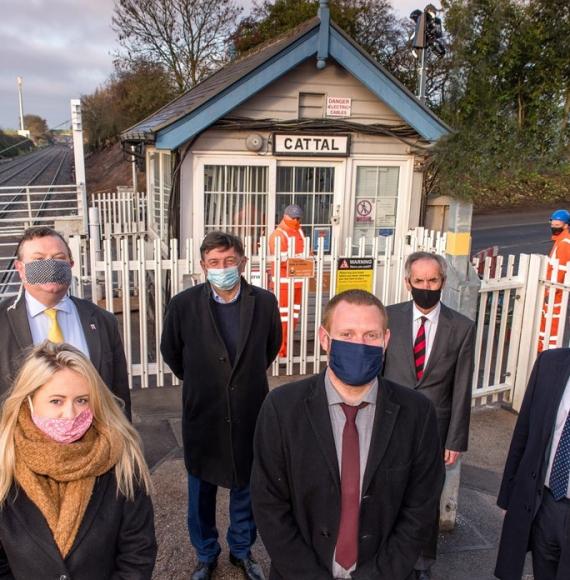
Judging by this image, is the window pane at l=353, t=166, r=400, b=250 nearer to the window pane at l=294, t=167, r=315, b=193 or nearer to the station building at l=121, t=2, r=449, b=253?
the station building at l=121, t=2, r=449, b=253

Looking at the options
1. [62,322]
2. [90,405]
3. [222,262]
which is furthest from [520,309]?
[90,405]

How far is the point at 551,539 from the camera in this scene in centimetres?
272

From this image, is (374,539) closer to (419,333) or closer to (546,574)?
(546,574)

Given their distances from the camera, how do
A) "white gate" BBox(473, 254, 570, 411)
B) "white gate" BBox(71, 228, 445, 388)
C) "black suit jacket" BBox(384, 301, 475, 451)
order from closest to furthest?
"black suit jacket" BBox(384, 301, 475, 451), "white gate" BBox(473, 254, 570, 411), "white gate" BBox(71, 228, 445, 388)

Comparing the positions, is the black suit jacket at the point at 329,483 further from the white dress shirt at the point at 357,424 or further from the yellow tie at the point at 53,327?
the yellow tie at the point at 53,327

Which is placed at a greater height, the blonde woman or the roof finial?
the roof finial

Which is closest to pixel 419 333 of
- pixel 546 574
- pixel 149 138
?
pixel 546 574

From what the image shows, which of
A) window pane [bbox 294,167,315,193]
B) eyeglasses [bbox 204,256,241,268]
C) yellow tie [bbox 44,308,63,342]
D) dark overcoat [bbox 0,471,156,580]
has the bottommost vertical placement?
dark overcoat [bbox 0,471,156,580]

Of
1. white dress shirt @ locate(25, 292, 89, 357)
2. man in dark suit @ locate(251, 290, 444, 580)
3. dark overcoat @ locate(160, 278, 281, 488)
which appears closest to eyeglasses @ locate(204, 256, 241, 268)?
dark overcoat @ locate(160, 278, 281, 488)

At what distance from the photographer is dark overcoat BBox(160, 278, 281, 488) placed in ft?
10.9

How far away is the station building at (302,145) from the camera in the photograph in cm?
769

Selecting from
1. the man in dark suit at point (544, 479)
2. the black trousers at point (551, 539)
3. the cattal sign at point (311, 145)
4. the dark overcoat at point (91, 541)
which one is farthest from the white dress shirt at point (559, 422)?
the cattal sign at point (311, 145)

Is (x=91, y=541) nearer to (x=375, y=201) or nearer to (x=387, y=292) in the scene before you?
(x=387, y=292)

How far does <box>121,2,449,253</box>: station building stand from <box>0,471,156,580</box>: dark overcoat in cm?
602
